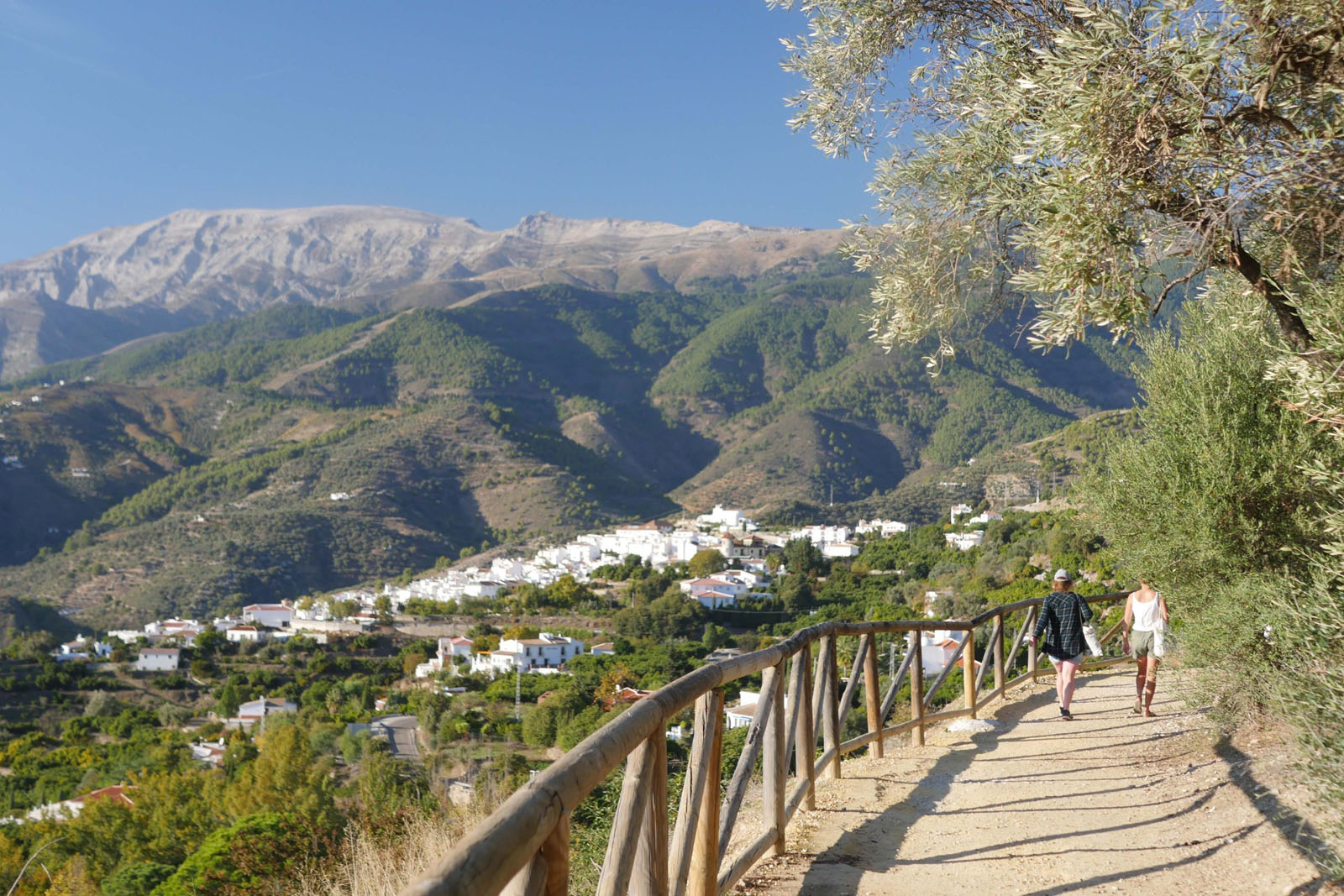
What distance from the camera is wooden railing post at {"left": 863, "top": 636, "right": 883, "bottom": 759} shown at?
6.00 m

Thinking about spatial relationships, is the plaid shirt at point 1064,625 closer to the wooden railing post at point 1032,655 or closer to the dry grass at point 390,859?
the wooden railing post at point 1032,655

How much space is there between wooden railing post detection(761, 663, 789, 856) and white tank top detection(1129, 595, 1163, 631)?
4.90 m

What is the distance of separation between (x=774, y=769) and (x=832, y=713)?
120cm

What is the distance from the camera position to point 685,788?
3.13m

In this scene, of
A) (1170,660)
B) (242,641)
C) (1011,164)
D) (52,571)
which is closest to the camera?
(1011,164)

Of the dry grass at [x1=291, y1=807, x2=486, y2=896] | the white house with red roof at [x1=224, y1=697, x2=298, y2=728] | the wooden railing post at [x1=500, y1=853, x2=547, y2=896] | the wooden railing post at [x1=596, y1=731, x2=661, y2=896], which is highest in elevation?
the wooden railing post at [x1=500, y1=853, x2=547, y2=896]

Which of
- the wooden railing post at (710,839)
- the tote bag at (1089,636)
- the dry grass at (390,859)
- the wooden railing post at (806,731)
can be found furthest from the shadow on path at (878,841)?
the tote bag at (1089,636)

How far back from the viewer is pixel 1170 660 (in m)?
8.34

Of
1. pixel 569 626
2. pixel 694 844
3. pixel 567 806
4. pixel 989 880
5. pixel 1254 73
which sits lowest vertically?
pixel 569 626

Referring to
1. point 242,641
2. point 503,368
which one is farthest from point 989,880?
point 503,368

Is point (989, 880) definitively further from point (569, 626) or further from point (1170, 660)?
point (569, 626)

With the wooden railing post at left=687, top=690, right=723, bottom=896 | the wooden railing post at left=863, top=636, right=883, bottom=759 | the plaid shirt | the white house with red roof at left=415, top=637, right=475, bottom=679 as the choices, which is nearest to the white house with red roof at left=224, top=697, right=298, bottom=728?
the white house with red roof at left=415, top=637, right=475, bottom=679

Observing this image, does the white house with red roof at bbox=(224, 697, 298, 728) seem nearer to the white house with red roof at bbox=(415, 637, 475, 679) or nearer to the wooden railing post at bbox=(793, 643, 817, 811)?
the white house with red roof at bbox=(415, 637, 475, 679)

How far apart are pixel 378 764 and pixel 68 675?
3642 cm
